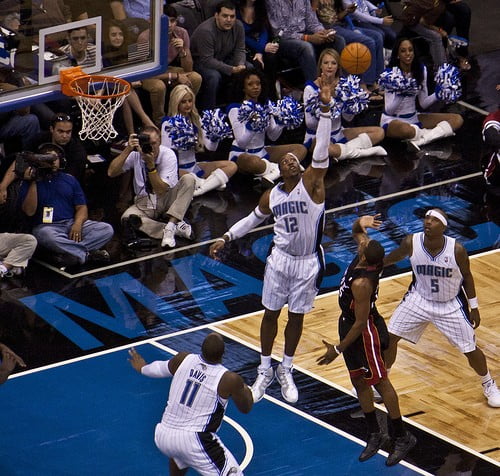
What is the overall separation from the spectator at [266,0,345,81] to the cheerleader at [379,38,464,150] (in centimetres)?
91

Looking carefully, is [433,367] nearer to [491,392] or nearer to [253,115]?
[491,392]

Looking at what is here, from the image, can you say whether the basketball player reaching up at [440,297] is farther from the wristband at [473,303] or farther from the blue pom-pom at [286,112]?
the blue pom-pom at [286,112]

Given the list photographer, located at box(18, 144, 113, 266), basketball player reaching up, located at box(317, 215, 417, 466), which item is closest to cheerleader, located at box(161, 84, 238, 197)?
photographer, located at box(18, 144, 113, 266)

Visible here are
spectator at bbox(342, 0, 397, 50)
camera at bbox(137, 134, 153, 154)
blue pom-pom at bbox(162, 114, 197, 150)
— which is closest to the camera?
camera at bbox(137, 134, 153, 154)

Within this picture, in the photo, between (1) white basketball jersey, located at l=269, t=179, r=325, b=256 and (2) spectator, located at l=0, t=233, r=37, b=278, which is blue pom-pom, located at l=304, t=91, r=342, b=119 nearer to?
(2) spectator, located at l=0, t=233, r=37, b=278

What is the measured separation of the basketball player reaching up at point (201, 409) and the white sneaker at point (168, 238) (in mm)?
4451

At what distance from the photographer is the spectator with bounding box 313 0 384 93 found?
16.3 m

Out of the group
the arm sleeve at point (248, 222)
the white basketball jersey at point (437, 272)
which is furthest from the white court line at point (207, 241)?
the white basketball jersey at point (437, 272)

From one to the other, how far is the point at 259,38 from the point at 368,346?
6.94 m

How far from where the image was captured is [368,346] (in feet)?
31.1

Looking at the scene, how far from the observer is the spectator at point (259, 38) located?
51.1 feet

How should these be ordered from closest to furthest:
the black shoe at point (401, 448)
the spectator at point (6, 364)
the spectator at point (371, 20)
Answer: the spectator at point (6, 364) < the black shoe at point (401, 448) < the spectator at point (371, 20)

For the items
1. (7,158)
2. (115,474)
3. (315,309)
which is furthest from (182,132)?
(115,474)

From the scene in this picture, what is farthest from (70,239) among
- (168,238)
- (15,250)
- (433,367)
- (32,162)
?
(433,367)
